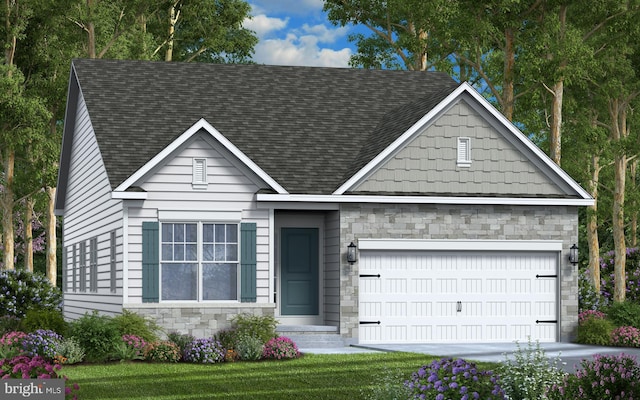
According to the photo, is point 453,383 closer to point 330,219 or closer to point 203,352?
point 203,352

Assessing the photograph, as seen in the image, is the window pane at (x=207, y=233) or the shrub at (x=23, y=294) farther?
the shrub at (x=23, y=294)

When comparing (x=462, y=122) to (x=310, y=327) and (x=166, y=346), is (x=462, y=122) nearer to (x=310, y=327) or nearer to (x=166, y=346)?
(x=310, y=327)

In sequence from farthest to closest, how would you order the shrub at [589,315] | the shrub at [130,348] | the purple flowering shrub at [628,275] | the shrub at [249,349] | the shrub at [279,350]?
the purple flowering shrub at [628,275] < the shrub at [589,315] < the shrub at [279,350] < the shrub at [249,349] < the shrub at [130,348]

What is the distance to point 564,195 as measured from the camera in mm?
24094

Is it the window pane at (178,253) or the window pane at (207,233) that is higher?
the window pane at (207,233)

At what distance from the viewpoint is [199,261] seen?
2166 cm

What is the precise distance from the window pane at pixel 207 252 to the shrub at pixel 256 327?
140cm

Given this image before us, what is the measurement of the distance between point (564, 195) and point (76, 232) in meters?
13.1

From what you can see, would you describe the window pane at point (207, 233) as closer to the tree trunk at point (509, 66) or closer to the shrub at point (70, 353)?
the shrub at point (70, 353)

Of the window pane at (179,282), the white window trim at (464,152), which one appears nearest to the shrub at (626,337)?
the white window trim at (464,152)

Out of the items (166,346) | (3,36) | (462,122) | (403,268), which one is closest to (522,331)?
(403,268)

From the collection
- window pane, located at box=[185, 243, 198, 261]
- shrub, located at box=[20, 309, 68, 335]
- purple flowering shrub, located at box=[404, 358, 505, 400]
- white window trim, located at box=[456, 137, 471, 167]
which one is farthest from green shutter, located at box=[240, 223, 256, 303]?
purple flowering shrub, located at box=[404, 358, 505, 400]

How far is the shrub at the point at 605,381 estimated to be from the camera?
395 inches

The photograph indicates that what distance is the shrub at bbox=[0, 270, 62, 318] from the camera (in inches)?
1179
